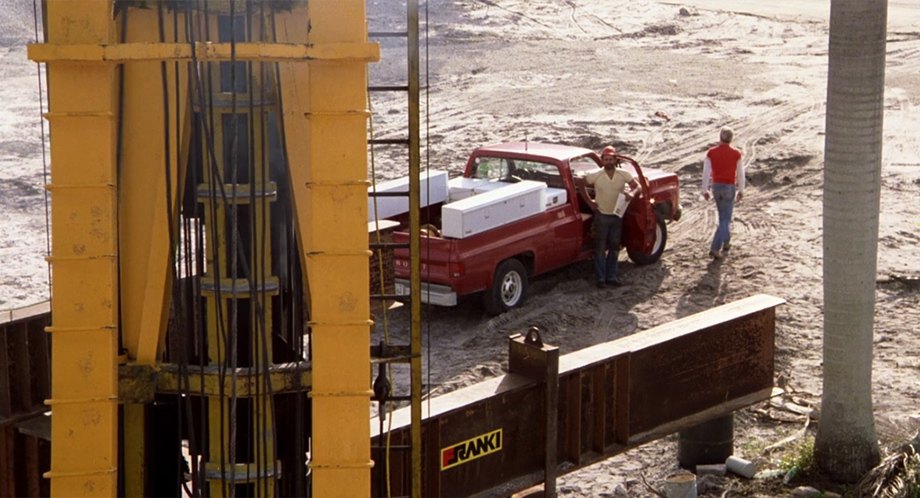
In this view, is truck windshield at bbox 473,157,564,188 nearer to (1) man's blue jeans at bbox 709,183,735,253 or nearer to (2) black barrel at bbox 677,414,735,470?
(1) man's blue jeans at bbox 709,183,735,253

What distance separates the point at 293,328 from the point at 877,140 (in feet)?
21.3

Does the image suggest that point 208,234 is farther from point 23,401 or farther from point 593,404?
point 593,404

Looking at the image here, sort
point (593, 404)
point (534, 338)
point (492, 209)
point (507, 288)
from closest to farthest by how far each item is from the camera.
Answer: point (534, 338) → point (593, 404) → point (492, 209) → point (507, 288)

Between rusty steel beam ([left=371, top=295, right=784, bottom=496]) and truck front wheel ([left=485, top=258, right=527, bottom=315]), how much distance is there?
176 inches

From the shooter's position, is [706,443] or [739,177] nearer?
[706,443]

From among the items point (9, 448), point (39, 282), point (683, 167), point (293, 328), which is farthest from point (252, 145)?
point (683, 167)

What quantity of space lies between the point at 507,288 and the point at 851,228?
5.23m

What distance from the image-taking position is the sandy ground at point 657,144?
14734 millimetres

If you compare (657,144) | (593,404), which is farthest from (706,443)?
(657,144)

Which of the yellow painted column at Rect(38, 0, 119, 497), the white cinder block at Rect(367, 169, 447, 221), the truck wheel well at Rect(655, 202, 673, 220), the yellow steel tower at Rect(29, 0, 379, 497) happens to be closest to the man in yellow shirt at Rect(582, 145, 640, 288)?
the truck wheel well at Rect(655, 202, 673, 220)

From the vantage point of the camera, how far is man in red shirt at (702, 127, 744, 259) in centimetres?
1758

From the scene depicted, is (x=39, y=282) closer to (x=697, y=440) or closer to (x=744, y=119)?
(x=697, y=440)

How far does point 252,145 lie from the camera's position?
20.4 feet

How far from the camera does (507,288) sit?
16312mm
